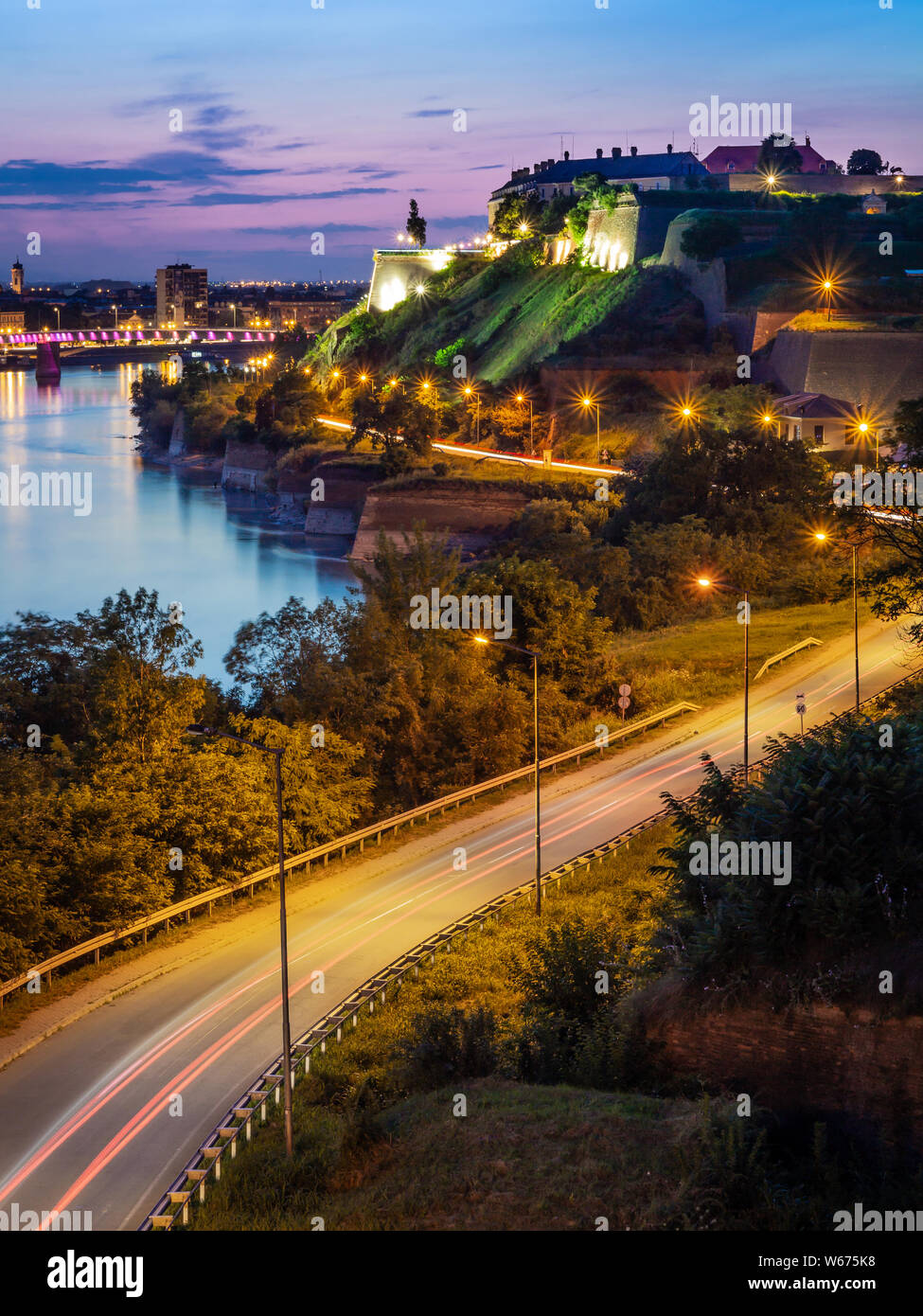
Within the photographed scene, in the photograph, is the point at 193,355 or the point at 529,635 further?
the point at 193,355

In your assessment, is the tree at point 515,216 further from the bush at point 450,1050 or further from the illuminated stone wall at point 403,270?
the bush at point 450,1050

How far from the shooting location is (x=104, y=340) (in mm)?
169625

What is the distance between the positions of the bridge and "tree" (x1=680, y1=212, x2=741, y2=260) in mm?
93568

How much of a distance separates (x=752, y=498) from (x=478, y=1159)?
138ft

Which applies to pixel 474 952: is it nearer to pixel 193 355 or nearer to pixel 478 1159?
pixel 478 1159

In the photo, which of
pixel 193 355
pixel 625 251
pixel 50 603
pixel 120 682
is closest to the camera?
→ pixel 120 682

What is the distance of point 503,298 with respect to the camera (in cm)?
9725

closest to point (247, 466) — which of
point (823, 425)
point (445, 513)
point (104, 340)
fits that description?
point (445, 513)

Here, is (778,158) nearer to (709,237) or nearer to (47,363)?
(709,237)

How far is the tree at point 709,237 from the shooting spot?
7975 cm

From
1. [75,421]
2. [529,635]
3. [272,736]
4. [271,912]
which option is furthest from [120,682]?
[75,421]

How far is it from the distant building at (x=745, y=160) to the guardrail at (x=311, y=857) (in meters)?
90.6

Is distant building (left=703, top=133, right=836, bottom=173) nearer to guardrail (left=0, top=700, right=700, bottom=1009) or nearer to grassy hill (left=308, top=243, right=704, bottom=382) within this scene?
grassy hill (left=308, top=243, right=704, bottom=382)

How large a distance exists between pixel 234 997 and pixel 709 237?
70.4 meters
